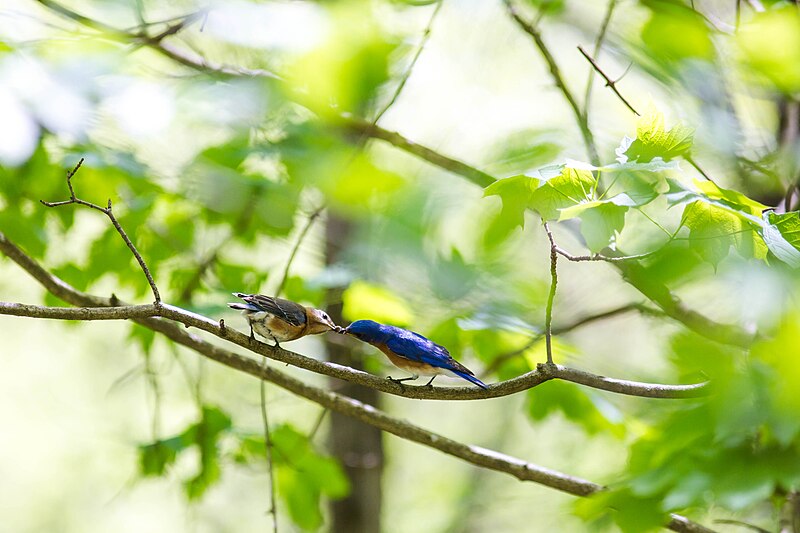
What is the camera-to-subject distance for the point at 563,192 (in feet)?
5.71

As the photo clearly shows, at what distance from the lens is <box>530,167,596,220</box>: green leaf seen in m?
1.74

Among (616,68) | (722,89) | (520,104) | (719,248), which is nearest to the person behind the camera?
(719,248)

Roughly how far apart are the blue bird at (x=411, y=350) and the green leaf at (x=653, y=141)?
0.77 m

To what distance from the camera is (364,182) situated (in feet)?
9.42

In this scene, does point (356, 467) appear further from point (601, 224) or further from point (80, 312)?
point (601, 224)

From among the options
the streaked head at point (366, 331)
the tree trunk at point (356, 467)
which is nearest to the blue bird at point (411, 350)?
the streaked head at point (366, 331)

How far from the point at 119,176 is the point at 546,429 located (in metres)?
6.41

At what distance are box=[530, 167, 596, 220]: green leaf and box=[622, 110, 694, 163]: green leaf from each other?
0.38ft

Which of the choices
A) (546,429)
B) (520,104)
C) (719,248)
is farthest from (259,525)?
(719,248)

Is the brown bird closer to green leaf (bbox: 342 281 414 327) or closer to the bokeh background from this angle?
the bokeh background

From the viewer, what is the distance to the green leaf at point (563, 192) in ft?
5.71

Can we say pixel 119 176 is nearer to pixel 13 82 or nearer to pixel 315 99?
Result: pixel 13 82

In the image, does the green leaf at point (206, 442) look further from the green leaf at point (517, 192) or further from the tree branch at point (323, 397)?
the green leaf at point (517, 192)

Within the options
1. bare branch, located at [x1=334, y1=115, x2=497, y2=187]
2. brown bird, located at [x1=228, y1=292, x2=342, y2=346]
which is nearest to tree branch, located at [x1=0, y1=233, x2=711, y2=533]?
brown bird, located at [x1=228, y1=292, x2=342, y2=346]
